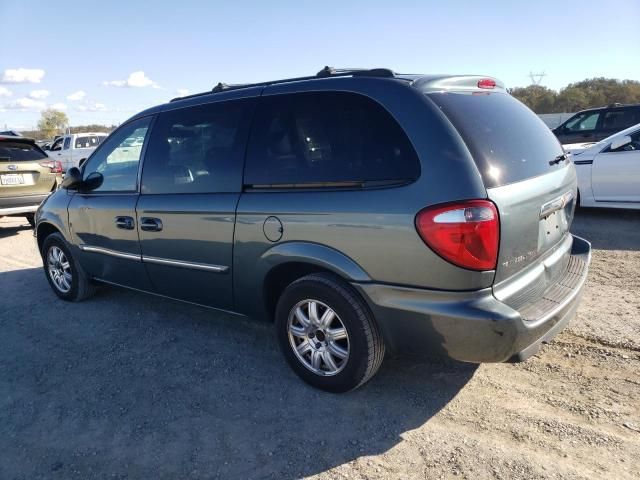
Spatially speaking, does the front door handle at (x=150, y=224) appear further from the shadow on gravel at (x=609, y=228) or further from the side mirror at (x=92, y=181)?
the shadow on gravel at (x=609, y=228)

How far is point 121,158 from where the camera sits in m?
4.28

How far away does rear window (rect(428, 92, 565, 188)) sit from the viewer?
98.9 inches

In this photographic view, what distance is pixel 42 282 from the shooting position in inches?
230

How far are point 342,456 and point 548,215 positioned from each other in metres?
1.78

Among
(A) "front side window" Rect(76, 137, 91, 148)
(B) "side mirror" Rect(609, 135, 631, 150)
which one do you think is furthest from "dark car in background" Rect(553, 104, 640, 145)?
(A) "front side window" Rect(76, 137, 91, 148)

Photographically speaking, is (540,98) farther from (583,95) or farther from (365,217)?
(365,217)

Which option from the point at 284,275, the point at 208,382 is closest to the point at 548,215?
the point at 284,275

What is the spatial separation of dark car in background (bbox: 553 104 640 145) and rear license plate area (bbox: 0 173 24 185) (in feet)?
38.7

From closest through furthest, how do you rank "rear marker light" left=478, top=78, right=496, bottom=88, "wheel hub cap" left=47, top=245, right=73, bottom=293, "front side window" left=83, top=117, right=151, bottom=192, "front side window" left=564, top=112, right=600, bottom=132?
"rear marker light" left=478, top=78, right=496, bottom=88, "front side window" left=83, top=117, right=151, bottom=192, "wheel hub cap" left=47, top=245, right=73, bottom=293, "front side window" left=564, top=112, right=600, bottom=132

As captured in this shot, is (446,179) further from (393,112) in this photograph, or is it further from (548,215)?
(548,215)

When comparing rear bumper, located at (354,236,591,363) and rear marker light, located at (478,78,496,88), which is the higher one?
rear marker light, located at (478,78,496,88)

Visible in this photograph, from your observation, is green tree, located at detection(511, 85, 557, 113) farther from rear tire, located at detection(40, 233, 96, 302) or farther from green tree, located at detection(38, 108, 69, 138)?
green tree, located at detection(38, 108, 69, 138)

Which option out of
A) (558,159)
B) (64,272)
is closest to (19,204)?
(64,272)

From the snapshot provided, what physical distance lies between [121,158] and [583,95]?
1660 inches
